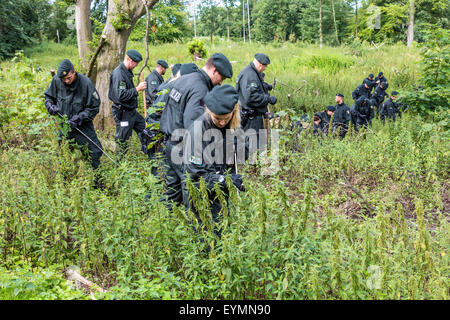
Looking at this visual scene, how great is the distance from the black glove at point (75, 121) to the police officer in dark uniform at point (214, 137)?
10.2ft

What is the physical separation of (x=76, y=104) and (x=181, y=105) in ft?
8.89

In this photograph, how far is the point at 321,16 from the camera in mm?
42875

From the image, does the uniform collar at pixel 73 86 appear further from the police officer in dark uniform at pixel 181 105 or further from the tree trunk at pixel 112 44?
the tree trunk at pixel 112 44

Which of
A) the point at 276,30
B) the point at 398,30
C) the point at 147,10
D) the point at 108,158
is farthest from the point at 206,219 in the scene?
the point at 276,30

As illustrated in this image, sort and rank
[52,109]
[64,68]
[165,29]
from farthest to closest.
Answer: [165,29] → [52,109] → [64,68]

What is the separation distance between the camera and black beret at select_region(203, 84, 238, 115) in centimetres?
342

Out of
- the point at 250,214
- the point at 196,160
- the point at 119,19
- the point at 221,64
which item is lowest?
the point at 250,214

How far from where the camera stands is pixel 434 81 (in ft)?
28.7

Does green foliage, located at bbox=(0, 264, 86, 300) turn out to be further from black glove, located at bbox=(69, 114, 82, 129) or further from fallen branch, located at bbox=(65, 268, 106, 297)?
black glove, located at bbox=(69, 114, 82, 129)

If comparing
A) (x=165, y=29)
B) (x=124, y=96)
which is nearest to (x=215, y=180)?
(x=124, y=96)

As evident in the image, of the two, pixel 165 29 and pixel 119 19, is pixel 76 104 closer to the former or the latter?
pixel 119 19

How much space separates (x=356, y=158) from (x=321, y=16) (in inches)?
1584

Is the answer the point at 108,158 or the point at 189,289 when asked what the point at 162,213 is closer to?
the point at 189,289

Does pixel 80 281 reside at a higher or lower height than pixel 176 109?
lower
